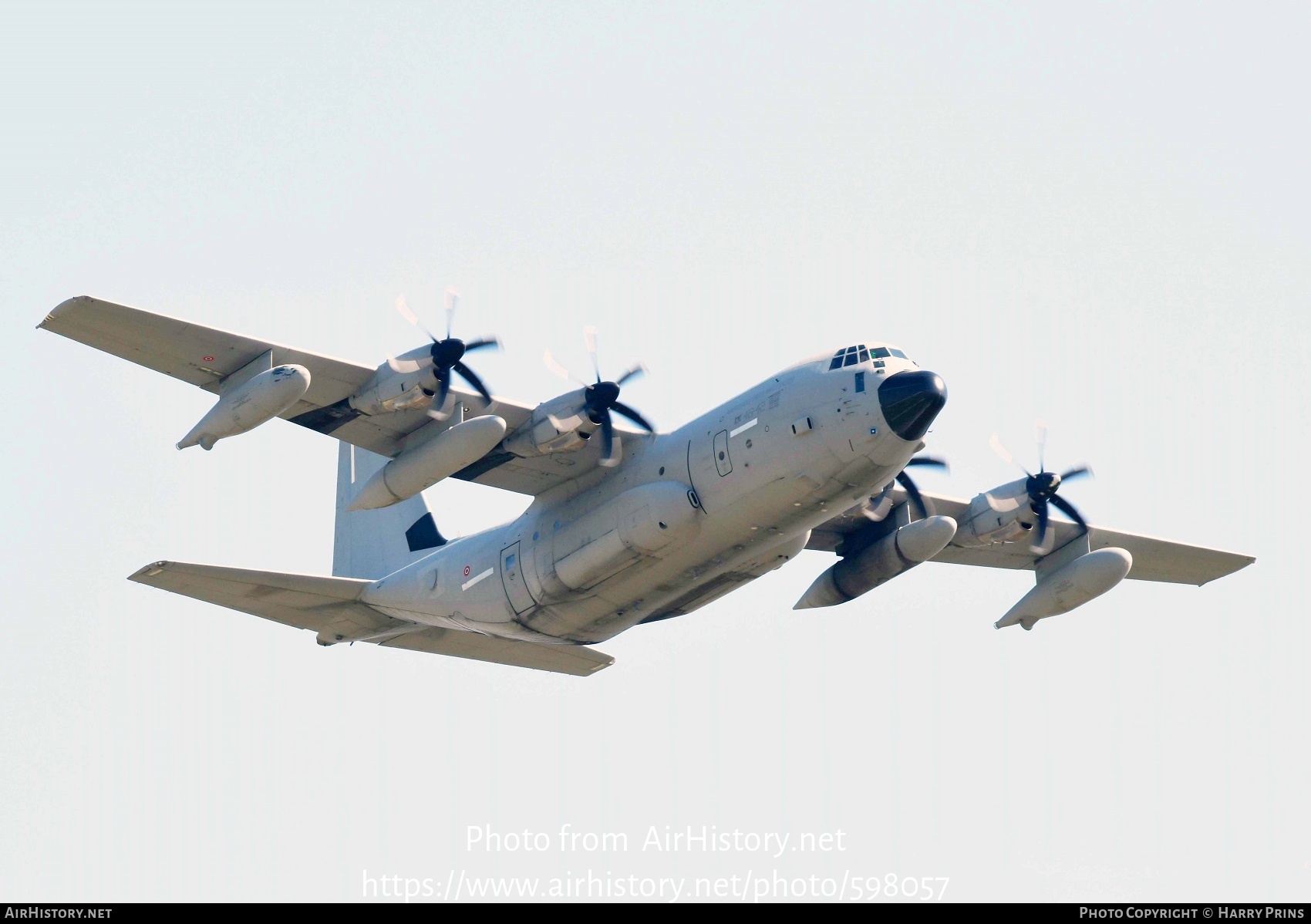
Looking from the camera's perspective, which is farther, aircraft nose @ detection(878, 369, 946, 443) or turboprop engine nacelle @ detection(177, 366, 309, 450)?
aircraft nose @ detection(878, 369, 946, 443)

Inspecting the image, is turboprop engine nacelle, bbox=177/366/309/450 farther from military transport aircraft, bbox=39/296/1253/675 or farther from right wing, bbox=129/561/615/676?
right wing, bbox=129/561/615/676

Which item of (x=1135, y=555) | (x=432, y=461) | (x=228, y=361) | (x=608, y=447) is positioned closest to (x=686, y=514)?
(x=608, y=447)

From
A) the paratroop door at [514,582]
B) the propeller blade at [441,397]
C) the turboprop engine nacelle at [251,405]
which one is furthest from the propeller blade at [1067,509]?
the turboprop engine nacelle at [251,405]

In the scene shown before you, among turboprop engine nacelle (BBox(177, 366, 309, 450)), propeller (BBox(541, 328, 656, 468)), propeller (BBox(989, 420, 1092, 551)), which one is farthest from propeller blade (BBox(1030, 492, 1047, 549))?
turboprop engine nacelle (BBox(177, 366, 309, 450))

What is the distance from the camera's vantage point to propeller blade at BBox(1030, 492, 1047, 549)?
109ft

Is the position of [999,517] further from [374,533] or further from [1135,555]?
[374,533]

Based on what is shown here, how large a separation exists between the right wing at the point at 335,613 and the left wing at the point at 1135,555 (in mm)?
5888

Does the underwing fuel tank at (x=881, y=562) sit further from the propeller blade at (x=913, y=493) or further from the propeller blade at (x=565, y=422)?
the propeller blade at (x=565, y=422)

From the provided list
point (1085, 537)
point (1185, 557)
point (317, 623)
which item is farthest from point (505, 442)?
point (1185, 557)

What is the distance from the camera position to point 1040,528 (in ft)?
111

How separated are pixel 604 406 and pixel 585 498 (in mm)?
1914

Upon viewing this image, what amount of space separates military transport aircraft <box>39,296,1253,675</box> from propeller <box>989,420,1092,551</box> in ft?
0.17

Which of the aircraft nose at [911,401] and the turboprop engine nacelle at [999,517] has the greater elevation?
the turboprop engine nacelle at [999,517]

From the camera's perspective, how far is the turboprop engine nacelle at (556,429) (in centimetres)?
2933
